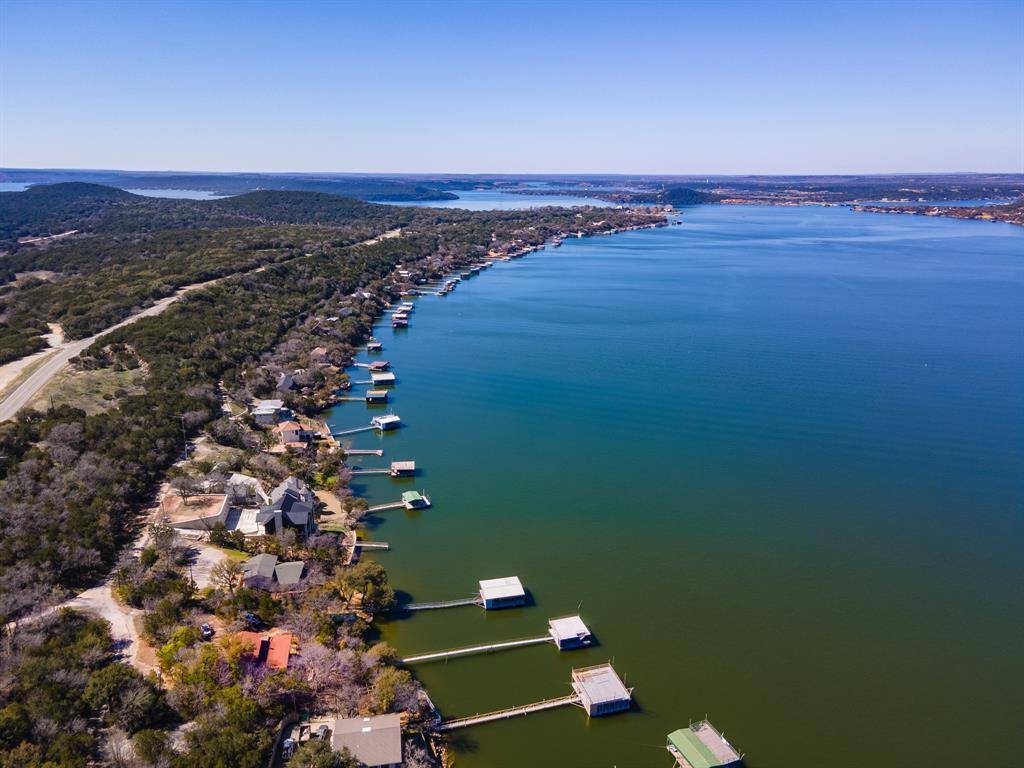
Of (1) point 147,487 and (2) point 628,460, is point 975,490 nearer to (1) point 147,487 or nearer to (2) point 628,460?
(2) point 628,460

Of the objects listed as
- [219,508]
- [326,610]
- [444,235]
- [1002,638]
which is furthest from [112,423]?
[444,235]

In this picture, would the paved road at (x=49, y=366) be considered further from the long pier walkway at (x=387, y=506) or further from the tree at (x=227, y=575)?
the long pier walkway at (x=387, y=506)

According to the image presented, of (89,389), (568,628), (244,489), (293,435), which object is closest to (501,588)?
(568,628)

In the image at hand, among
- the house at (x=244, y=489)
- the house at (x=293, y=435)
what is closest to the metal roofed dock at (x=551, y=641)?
the house at (x=244, y=489)

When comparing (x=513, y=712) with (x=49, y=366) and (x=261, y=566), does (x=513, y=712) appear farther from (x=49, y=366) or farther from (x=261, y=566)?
(x=49, y=366)

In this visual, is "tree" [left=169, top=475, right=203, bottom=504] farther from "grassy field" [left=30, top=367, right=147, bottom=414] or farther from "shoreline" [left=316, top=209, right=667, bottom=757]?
"grassy field" [left=30, top=367, right=147, bottom=414]

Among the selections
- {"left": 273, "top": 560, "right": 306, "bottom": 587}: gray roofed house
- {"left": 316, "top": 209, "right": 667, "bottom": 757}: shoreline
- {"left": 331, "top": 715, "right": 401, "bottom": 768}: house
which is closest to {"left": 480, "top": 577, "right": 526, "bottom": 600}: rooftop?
{"left": 316, "top": 209, "right": 667, "bottom": 757}: shoreline

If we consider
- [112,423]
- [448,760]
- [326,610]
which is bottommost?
[448,760]

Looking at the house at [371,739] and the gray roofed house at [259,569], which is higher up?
the gray roofed house at [259,569]
